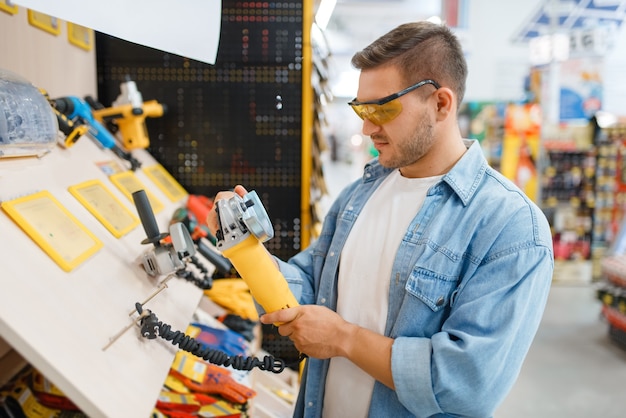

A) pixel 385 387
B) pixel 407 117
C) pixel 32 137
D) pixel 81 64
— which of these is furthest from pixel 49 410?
pixel 81 64

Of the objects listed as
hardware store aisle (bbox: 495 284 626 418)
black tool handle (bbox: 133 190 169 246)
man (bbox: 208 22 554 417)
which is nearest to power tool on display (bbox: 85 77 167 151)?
black tool handle (bbox: 133 190 169 246)

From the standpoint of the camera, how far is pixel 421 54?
1277mm

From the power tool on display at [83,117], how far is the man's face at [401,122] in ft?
3.28

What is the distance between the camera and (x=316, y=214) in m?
2.58

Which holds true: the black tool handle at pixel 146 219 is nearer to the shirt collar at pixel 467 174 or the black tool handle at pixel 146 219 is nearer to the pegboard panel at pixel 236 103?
the shirt collar at pixel 467 174

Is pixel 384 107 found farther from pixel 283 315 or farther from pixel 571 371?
pixel 571 371

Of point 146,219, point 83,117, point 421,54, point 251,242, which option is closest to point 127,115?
point 83,117

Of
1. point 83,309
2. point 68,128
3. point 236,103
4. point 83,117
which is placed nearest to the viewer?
point 83,309

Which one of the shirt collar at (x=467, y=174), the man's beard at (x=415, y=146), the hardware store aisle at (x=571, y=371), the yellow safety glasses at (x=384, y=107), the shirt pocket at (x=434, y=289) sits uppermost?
the yellow safety glasses at (x=384, y=107)

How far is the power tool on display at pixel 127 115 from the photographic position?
2148 mm

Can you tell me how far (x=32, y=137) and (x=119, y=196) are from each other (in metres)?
0.41

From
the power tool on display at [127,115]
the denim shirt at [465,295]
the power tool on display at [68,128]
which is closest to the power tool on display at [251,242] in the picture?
the denim shirt at [465,295]

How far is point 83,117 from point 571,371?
4.21 metres

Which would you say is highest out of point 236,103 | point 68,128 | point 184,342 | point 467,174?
point 236,103
